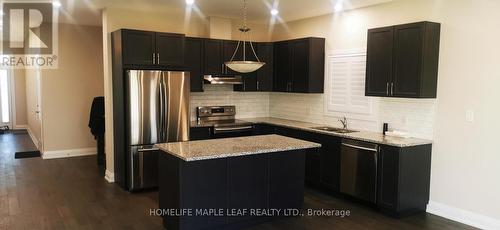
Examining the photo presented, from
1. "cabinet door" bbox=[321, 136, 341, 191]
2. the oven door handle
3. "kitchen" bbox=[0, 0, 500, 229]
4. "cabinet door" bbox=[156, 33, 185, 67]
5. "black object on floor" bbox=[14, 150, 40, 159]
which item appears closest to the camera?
"kitchen" bbox=[0, 0, 500, 229]

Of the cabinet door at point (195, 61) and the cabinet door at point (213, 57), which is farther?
the cabinet door at point (213, 57)

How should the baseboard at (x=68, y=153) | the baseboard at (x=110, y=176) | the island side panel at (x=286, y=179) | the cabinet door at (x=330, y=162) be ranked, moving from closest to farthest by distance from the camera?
the island side panel at (x=286, y=179) → the cabinet door at (x=330, y=162) → the baseboard at (x=110, y=176) → the baseboard at (x=68, y=153)

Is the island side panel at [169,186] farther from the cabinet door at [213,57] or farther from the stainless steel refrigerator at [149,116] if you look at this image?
the cabinet door at [213,57]

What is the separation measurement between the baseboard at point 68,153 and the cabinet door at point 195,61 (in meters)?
3.18

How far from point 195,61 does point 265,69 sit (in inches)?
51.1

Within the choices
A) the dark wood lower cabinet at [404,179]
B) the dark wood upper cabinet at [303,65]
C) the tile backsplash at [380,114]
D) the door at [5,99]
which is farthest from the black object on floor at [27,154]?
the dark wood lower cabinet at [404,179]

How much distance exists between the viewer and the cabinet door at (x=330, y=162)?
203 inches

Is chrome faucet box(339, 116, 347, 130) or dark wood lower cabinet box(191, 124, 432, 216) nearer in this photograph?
dark wood lower cabinet box(191, 124, 432, 216)

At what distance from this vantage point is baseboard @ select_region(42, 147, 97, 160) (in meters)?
7.53

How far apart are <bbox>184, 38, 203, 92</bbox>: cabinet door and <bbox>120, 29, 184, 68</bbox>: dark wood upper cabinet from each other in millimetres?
326

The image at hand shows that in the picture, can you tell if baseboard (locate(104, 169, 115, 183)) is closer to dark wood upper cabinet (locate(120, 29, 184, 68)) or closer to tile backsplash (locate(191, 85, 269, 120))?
tile backsplash (locate(191, 85, 269, 120))

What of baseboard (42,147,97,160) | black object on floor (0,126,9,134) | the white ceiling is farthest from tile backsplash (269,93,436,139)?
black object on floor (0,126,9,134)

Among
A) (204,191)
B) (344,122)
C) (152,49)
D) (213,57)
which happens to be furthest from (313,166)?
(152,49)

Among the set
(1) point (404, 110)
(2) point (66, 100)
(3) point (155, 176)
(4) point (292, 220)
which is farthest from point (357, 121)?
(2) point (66, 100)
